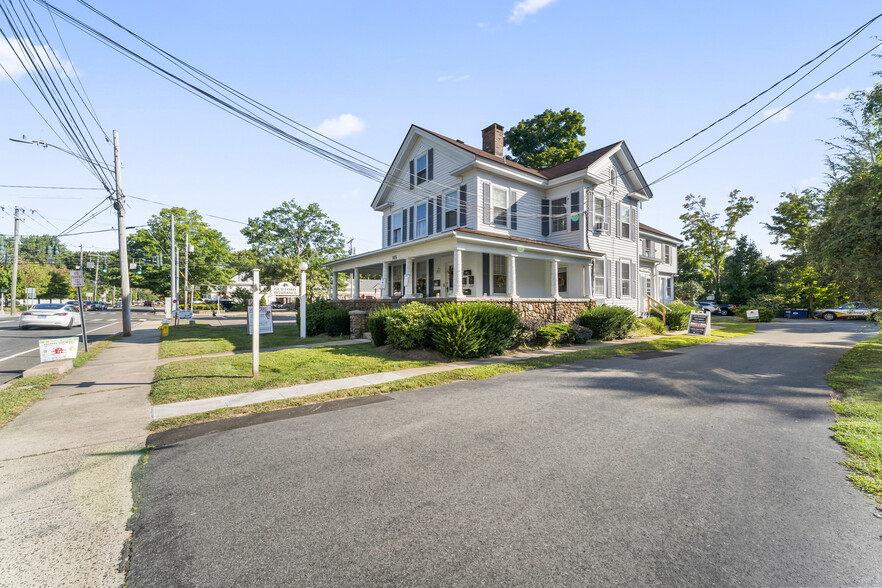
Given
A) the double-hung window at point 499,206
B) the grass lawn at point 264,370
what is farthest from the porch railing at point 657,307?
the grass lawn at point 264,370

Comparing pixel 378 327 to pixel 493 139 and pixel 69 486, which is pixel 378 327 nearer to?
pixel 69 486

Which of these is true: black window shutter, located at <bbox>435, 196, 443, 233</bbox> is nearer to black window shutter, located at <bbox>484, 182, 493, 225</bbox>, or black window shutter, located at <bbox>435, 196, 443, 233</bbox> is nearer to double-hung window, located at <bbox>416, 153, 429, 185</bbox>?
double-hung window, located at <bbox>416, 153, 429, 185</bbox>

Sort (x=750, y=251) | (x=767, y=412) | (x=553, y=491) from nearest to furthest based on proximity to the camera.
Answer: (x=553, y=491)
(x=767, y=412)
(x=750, y=251)

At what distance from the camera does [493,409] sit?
235 inches

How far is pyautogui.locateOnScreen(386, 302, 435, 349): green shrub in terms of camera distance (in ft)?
37.1

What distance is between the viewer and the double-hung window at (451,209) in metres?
17.4

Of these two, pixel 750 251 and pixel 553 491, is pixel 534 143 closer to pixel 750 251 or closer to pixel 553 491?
pixel 750 251

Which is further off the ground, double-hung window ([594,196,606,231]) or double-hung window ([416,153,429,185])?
double-hung window ([416,153,429,185])

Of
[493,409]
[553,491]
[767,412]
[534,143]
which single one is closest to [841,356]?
[767,412]

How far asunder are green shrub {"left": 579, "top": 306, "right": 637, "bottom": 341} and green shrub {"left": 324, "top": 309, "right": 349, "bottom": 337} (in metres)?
11.0

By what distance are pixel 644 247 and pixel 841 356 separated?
18876mm

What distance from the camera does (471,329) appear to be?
11.0 m

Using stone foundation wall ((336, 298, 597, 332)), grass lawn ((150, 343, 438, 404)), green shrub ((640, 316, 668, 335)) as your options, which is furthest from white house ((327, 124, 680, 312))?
grass lawn ((150, 343, 438, 404))

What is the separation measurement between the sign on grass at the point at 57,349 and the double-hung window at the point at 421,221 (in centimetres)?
1374
